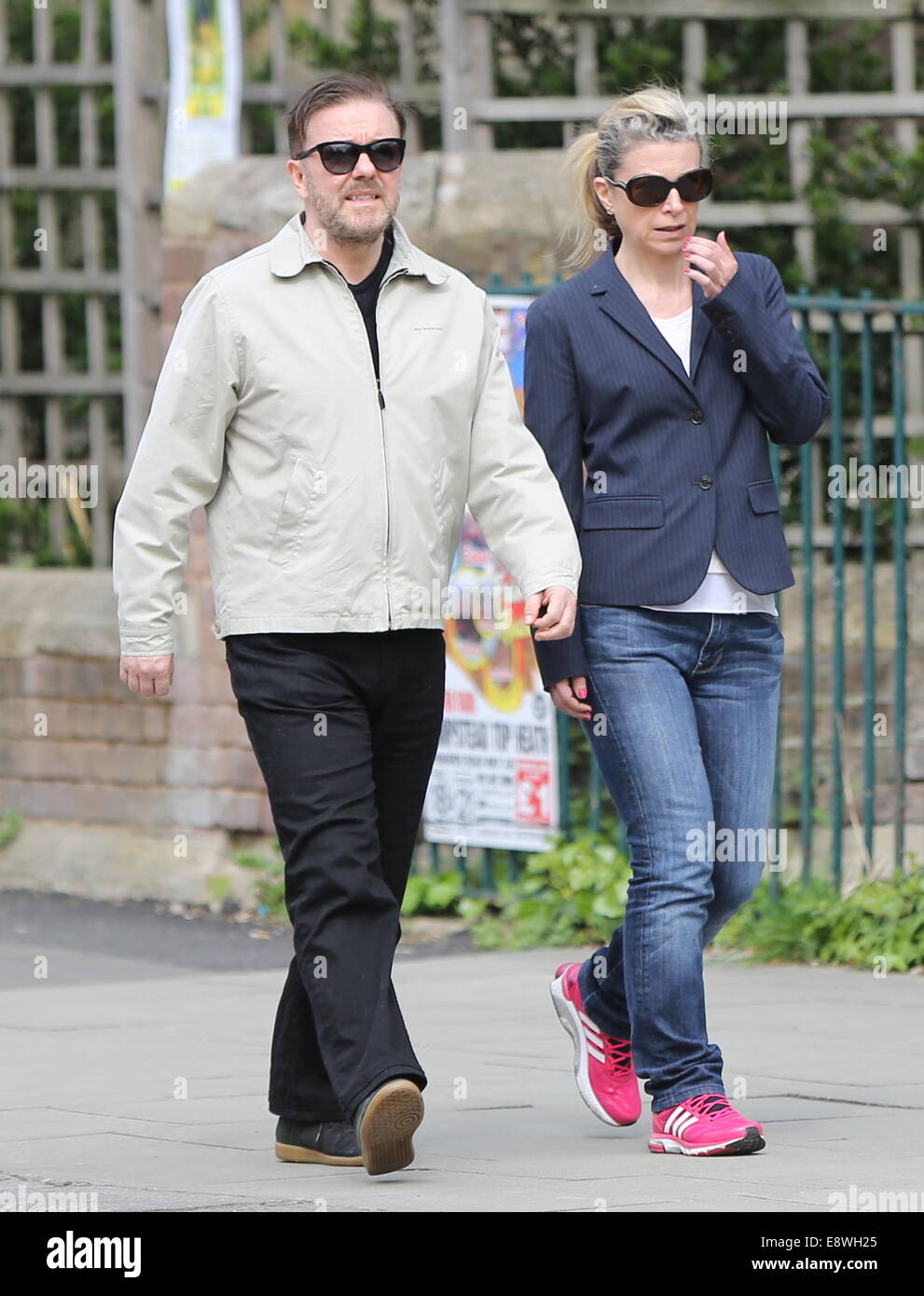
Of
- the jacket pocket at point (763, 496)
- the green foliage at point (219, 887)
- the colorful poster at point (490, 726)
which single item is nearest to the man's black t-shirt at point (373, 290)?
the jacket pocket at point (763, 496)

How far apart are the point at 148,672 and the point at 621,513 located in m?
0.92

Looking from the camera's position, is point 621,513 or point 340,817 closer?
point 340,817

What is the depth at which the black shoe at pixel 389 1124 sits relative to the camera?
4.25 metres

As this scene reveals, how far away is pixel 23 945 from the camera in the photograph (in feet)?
25.6

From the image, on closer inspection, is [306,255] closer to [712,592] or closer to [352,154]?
[352,154]

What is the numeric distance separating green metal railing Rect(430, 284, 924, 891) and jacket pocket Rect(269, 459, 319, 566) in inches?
108

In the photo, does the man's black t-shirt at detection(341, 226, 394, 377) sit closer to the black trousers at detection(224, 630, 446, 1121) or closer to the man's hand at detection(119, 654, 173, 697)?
the black trousers at detection(224, 630, 446, 1121)

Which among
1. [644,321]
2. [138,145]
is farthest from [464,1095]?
[138,145]

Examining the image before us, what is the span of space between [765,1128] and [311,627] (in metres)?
1.34

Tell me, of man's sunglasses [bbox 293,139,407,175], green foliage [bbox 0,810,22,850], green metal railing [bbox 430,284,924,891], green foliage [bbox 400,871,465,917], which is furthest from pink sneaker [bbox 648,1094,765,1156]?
green foliage [bbox 0,810,22,850]

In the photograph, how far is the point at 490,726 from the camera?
787cm
